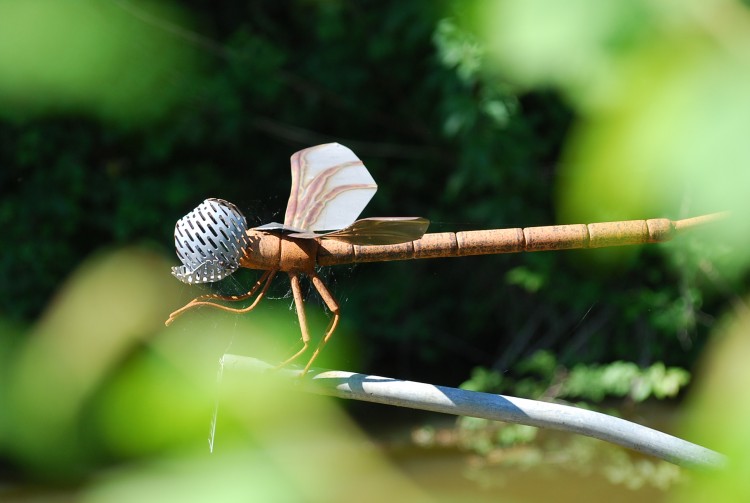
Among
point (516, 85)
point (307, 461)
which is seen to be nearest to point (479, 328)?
point (307, 461)

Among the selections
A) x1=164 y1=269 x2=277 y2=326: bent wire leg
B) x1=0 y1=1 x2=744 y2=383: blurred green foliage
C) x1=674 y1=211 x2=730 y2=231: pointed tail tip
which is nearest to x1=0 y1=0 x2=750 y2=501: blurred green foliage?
x1=0 y1=1 x2=744 y2=383: blurred green foliage

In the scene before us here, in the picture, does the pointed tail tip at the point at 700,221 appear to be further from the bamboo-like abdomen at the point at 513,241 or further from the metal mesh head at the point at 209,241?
the metal mesh head at the point at 209,241

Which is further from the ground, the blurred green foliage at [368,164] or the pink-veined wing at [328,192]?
the blurred green foliage at [368,164]

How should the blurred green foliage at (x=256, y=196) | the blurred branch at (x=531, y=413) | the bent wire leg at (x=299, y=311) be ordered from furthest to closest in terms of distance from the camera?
the blurred green foliage at (x=256, y=196)
the bent wire leg at (x=299, y=311)
the blurred branch at (x=531, y=413)

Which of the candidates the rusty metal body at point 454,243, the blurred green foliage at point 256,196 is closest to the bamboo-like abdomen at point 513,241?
the rusty metal body at point 454,243

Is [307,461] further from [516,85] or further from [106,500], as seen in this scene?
[516,85]
